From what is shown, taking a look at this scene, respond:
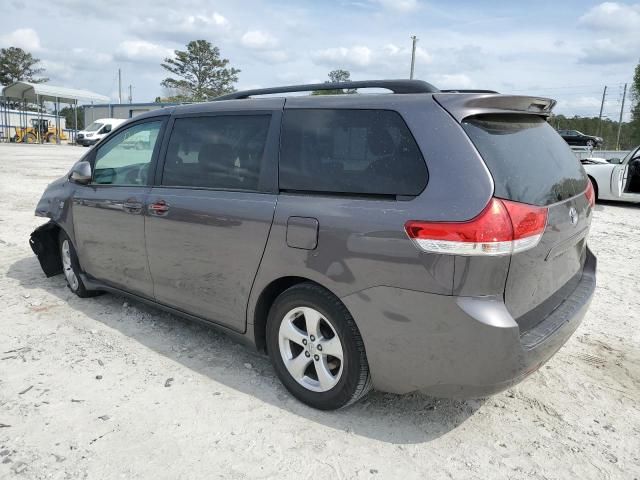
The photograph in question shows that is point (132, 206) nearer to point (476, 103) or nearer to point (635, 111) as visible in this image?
point (476, 103)

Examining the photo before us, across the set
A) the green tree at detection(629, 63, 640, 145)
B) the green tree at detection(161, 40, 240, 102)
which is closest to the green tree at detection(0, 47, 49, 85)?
the green tree at detection(161, 40, 240, 102)

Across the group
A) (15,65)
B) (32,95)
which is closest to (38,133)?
(32,95)

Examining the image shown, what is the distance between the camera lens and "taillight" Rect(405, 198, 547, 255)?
230 cm

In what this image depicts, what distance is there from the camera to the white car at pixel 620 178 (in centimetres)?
1146

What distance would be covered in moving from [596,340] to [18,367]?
4140mm

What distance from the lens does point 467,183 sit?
2.37 metres

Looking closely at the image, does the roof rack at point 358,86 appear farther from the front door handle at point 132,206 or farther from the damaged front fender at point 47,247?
the damaged front fender at point 47,247

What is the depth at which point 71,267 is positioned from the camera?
15.5ft

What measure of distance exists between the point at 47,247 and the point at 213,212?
2.81 m

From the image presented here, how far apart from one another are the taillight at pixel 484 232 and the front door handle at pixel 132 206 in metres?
2.22

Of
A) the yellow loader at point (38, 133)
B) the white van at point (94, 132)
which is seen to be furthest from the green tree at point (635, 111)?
the yellow loader at point (38, 133)

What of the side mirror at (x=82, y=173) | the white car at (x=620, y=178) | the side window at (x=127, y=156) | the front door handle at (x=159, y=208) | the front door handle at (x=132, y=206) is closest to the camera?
the front door handle at (x=159, y=208)

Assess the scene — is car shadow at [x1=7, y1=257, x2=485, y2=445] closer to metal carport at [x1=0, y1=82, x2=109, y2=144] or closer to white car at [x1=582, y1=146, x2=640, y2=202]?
white car at [x1=582, y1=146, x2=640, y2=202]

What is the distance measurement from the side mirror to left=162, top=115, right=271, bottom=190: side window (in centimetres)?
103
